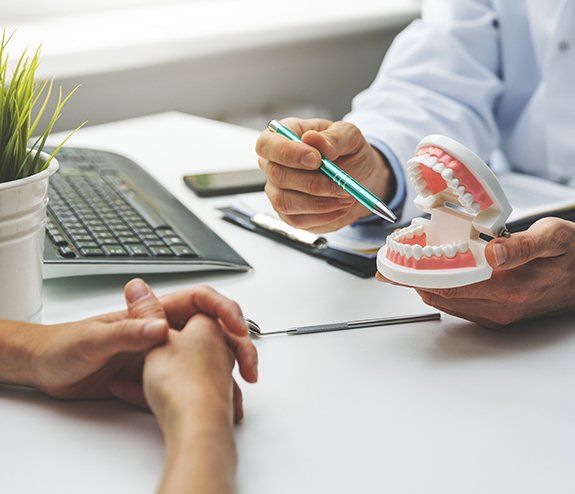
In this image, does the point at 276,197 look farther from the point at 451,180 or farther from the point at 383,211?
the point at 451,180

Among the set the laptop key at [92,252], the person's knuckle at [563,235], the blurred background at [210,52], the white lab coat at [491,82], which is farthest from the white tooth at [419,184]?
the blurred background at [210,52]

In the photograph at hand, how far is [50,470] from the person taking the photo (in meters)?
0.55

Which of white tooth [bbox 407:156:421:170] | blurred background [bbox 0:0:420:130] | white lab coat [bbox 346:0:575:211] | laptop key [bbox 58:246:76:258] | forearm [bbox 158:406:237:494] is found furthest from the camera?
blurred background [bbox 0:0:420:130]

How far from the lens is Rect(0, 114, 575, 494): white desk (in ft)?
1.78

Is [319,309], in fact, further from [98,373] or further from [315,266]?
[98,373]

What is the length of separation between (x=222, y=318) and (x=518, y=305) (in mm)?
283

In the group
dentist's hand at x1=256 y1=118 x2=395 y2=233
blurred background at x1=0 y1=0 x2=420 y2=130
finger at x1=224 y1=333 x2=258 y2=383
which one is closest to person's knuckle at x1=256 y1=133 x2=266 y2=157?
dentist's hand at x1=256 y1=118 x2=395 y2=233

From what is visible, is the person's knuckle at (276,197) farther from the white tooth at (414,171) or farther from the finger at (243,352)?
the finger at (243,352)

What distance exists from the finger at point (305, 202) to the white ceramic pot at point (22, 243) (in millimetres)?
292

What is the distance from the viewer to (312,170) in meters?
0.88

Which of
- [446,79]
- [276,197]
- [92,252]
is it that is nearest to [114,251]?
[92,252]

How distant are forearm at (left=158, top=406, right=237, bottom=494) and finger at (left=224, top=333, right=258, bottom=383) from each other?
0.08 metres

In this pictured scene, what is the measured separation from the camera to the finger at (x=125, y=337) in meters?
0.56

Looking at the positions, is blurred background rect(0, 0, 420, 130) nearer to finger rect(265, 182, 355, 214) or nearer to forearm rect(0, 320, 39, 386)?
finger rect(265, 182, 355, 214)
